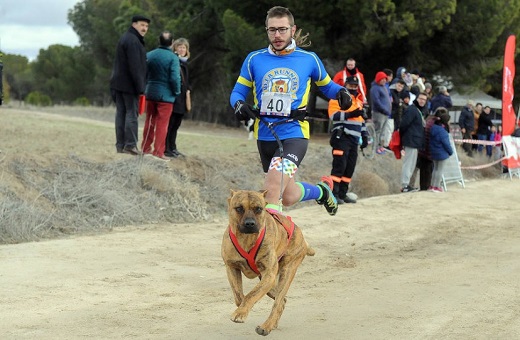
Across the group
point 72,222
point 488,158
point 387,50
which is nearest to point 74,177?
point 72,222

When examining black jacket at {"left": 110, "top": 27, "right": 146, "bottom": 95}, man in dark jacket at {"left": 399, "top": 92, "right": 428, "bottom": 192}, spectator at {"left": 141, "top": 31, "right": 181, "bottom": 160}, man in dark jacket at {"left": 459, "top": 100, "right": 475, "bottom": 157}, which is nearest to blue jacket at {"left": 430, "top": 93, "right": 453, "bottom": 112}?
man in dark jacket at {"left": 459, "top": 100, "right": 475, "bottom": 157}

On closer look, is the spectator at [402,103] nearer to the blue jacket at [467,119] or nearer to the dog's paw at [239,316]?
the blue jacket at [467,119]

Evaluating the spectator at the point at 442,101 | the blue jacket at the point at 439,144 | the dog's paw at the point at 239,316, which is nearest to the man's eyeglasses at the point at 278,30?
the dog's paw at the point at 239,316

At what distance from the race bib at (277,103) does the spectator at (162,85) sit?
6512 mm

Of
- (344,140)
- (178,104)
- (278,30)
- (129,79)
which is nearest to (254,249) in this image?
(278,30)

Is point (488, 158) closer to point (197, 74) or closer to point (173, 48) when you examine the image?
point (173, 48)

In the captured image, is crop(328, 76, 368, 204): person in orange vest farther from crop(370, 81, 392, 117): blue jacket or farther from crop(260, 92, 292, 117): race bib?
crop(260, 92, 292, 117): race bib

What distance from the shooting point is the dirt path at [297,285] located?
20.6 ft

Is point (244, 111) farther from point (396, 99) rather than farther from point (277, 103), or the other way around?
point (396, 99)

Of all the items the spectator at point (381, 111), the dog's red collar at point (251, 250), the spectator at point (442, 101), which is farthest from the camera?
the spectator at point (442, 101)

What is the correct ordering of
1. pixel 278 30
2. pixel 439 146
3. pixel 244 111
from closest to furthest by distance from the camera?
pixel 244 111 → pixel 278 30 → pixel 439 146

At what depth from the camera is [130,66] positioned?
13.1 meters

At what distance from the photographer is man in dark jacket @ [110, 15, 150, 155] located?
13.1m

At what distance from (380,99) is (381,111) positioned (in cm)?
30
